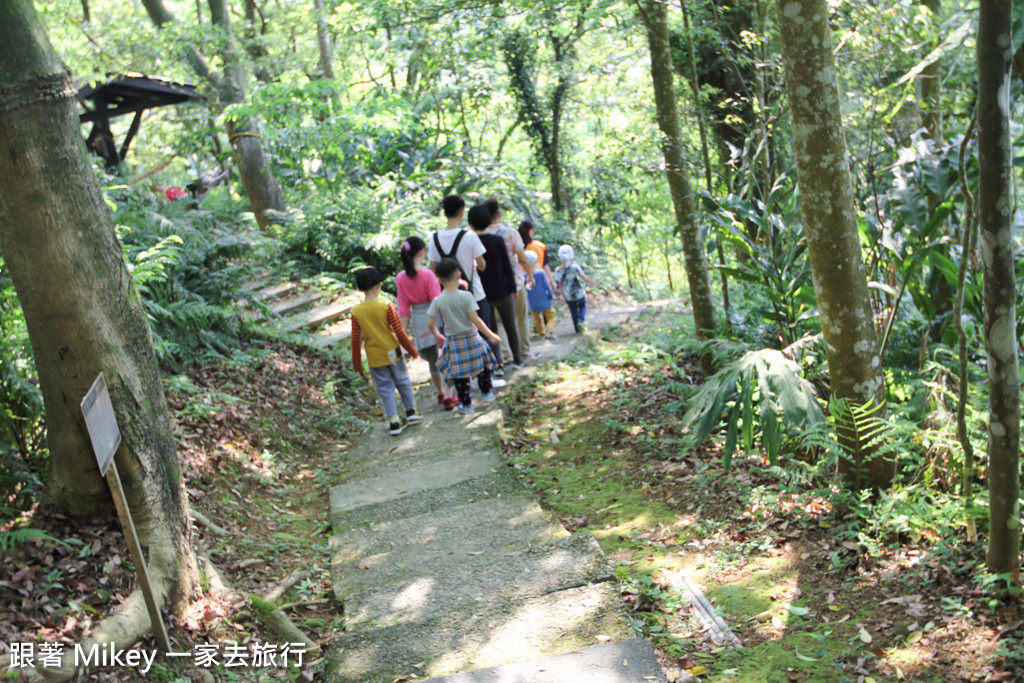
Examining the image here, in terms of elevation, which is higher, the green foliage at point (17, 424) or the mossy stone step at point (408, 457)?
the green foliage at point (17, 424)

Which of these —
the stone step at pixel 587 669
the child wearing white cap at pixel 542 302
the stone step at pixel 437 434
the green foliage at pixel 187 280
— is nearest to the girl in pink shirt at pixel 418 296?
the stone step at pixel 437 434

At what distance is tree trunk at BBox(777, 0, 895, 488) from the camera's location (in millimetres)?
4156

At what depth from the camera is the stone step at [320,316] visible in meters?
9.84

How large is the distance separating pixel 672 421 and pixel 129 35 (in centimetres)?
1206

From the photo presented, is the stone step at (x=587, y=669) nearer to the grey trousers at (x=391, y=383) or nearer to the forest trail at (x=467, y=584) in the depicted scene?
the forest trail at (x=467, y=584)

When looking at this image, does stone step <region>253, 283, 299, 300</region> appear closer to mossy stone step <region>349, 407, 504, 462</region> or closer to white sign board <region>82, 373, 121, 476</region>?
mossy stone step <region>349, 407, 504, 462</region>

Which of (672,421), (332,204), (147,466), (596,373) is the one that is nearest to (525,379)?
(596,373)

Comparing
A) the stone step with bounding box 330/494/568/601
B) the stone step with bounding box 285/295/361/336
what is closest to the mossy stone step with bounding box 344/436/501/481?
the stone step with bounding box 330/494/568/601

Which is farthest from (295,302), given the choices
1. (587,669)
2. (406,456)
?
(587,669)

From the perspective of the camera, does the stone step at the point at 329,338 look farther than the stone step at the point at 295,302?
No

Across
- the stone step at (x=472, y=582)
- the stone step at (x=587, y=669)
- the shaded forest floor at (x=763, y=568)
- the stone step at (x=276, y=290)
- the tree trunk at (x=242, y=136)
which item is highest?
the tree trunk at (x=242, y=136)

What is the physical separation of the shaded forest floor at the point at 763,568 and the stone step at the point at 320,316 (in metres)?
4.26

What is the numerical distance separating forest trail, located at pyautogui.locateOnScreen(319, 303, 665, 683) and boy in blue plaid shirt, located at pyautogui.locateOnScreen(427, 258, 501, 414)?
86 cm

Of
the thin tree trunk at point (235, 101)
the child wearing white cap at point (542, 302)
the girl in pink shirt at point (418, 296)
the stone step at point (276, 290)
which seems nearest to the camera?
the girl in pink shirt at point (418, 296)
